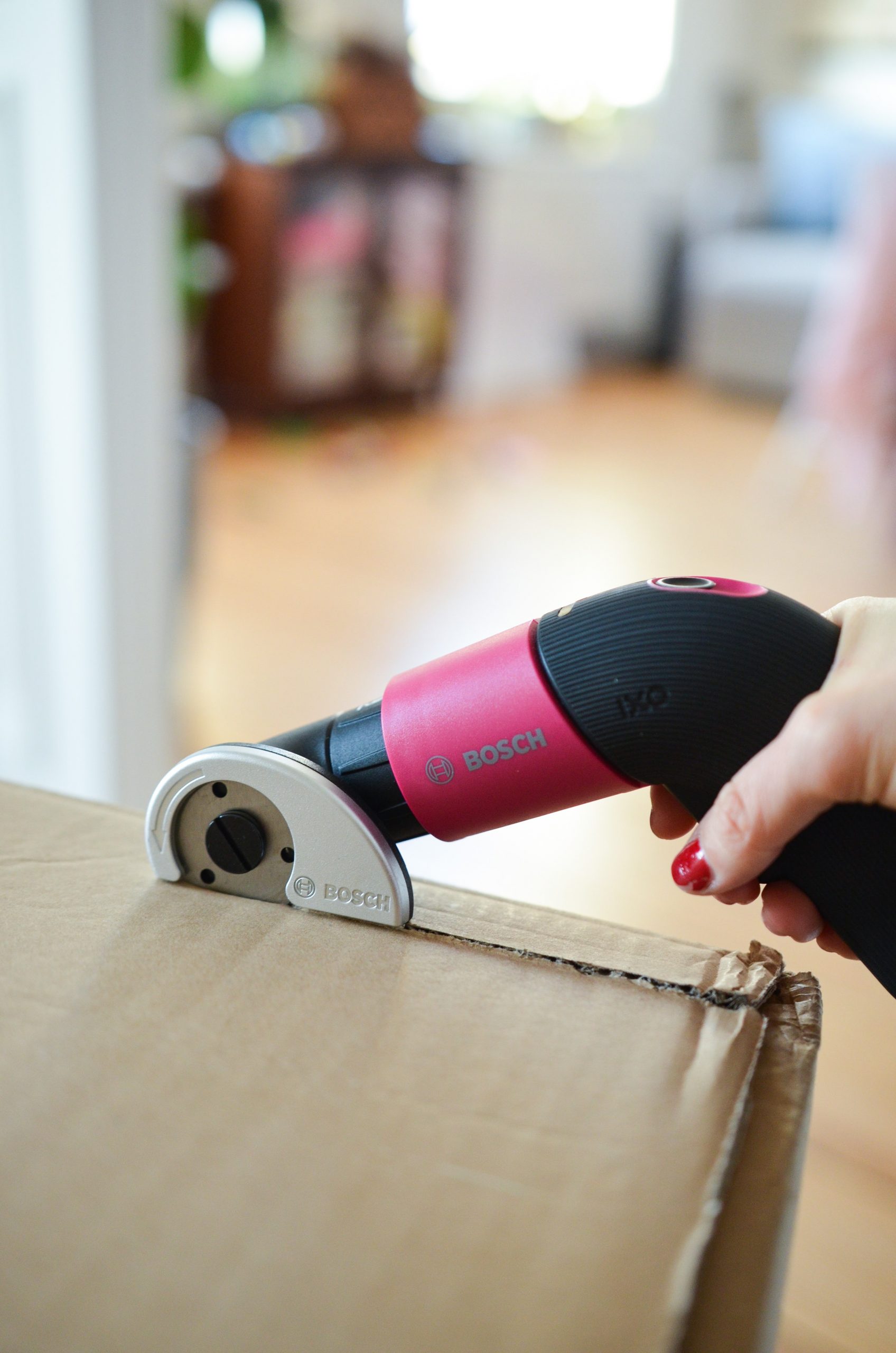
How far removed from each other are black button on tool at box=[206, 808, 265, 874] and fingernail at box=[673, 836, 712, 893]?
0.56ft

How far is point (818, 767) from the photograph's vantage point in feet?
1.32

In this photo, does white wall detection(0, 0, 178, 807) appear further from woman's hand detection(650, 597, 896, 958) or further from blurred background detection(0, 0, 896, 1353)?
woman's hand detection(650, 597, 896, 958)

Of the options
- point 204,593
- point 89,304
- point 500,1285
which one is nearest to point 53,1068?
point 500,1285

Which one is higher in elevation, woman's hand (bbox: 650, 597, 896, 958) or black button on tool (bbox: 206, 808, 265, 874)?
woman's hand (bbox: 650, 597, 896, 958)

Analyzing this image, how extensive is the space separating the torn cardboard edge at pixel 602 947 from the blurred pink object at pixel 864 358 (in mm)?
2208

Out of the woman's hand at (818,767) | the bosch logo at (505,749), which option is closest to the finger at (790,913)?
the woman's hand at (818,767)

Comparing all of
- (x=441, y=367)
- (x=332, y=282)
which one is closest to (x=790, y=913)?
(x=332, y=282)

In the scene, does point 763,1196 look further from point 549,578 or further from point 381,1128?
point 549,578

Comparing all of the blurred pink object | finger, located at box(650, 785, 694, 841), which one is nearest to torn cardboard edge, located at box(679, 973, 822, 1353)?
finger, located at box(650, 785, 694, 841)

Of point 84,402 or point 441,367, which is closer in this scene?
point 84,402

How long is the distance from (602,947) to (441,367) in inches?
140

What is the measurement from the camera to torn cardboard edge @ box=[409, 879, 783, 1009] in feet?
1.41

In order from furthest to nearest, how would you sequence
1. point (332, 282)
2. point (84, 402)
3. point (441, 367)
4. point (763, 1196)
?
point (441, 367) → point (332, 282) → point (84, 402) → point (763, 1196)

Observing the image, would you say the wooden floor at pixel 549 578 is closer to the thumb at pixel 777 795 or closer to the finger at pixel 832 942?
the finger at pixel 832 942
